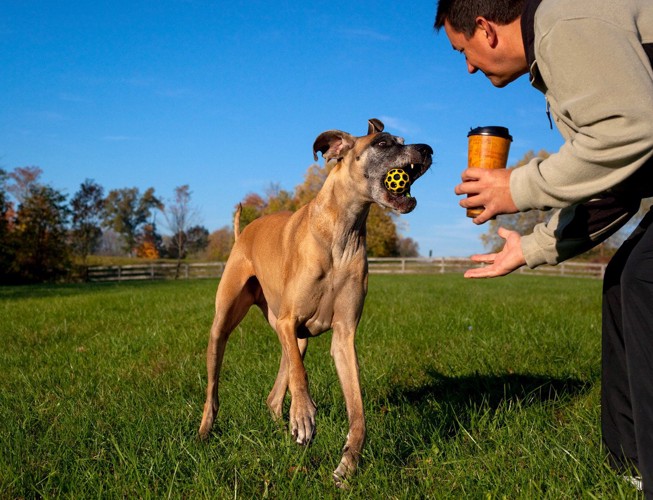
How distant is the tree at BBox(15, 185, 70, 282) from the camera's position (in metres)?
37.1

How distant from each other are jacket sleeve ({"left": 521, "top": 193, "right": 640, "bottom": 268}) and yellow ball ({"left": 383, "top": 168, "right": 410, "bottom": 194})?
42.9 inches

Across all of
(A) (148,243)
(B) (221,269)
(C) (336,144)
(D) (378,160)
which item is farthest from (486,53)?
(A) (148,243)

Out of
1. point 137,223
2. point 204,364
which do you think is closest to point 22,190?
point 137,223

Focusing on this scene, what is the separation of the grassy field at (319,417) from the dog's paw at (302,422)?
0.41 ft

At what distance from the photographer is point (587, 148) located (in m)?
2.22

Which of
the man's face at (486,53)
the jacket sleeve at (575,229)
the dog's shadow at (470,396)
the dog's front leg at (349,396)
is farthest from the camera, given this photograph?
the dog's shadow at (470,396)

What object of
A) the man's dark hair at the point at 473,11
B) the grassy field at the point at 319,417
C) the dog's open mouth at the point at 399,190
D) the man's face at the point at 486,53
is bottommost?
the grassy field at the point at 319,417

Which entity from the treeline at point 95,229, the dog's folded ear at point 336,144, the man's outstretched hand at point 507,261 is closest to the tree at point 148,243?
the treeline at point 95,229

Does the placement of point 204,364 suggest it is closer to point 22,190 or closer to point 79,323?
point 79,323

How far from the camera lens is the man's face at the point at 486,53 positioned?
2813 millimetres

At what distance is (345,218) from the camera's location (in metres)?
4.26

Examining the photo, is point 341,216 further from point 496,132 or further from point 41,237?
point 41,237

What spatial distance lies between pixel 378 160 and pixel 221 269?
1743 inches

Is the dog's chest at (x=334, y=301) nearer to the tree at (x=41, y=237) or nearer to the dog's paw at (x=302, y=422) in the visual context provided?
the dog's paw at (x=302, y=422)
